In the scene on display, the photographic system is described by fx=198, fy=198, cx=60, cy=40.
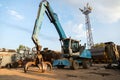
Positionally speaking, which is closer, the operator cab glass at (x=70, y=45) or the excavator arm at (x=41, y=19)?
the excavator arm at (x=41, y=19)

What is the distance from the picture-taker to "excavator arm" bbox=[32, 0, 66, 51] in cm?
1669

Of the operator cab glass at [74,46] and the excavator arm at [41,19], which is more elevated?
the excavator arm at [41,19]

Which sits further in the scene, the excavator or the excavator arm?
the excavator

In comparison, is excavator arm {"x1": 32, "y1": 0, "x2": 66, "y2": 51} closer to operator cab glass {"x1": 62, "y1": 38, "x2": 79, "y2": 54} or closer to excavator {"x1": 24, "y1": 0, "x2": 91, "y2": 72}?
excavator {"x1": 24, "y1": 0, "x2": 91, "y2": 72}

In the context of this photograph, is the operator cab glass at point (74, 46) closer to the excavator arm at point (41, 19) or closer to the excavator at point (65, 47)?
the excavator at point (65, 47)

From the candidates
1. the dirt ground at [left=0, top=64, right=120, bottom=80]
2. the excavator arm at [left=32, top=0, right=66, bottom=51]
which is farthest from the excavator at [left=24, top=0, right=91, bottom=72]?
the dirt ground at [left=0, top=64, right=120, bottom=80]

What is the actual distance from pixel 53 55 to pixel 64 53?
8.65 meters

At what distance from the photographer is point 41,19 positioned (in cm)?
1914

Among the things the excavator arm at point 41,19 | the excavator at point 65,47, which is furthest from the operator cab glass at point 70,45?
the excavator arm at point 41,19

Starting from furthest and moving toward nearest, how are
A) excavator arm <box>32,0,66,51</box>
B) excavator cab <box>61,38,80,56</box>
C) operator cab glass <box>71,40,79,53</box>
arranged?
operator cab glass <box>71,40,79,53</box>
excavator cab <box>61,38,80,56</box>
excavator arm <box>32,0,66,51</box>

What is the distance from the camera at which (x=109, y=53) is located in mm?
22250

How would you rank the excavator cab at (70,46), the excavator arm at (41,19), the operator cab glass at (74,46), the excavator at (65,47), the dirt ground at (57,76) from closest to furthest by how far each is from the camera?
the dirt ground at (57,76) < the excavator arm at (41,19) < the excavator at (65,47) < the excavator cab at (70,46) < the operator cab glass at (74,46)

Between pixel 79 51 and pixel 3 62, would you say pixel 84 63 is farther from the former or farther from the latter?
pixel 3 62

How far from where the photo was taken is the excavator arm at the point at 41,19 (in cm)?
1669
